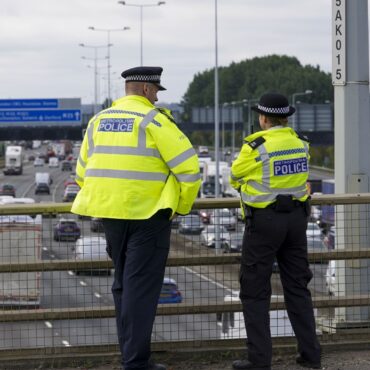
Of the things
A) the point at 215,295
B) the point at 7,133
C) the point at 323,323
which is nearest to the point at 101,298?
the point at 215,295

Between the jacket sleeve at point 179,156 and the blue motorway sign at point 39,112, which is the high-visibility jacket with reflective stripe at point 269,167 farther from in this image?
the blue motorway sign at point 39,112

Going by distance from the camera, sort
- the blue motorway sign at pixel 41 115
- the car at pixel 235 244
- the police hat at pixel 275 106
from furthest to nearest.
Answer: the blue motorway sign at pixel 41 115 < the car at pixel 235 244 < the police hat at pixel 275 106

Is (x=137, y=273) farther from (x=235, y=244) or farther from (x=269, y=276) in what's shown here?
(x=235, y=244)

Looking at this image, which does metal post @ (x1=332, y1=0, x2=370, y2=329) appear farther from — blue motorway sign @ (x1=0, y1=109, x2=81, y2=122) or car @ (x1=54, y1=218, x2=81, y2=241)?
blue motorway sign @ (x1=0, y1=109, x2=81, y2=122)

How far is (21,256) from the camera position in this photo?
8.27 meters

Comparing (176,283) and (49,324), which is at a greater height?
(176,283)

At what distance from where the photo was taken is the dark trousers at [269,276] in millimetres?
7270

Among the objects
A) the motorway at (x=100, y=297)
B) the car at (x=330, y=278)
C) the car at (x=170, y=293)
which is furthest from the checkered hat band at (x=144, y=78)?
the car at (x=330, y=278)

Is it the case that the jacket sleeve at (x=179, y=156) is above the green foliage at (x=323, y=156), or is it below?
below

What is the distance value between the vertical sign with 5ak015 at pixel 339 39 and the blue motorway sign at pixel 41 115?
70.7 meters

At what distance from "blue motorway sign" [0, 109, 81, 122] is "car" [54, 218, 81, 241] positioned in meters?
70.7

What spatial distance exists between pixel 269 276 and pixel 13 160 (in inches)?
4328

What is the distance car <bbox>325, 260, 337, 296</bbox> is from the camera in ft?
28.7

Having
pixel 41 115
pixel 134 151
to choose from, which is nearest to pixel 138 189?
pixel 134 151
